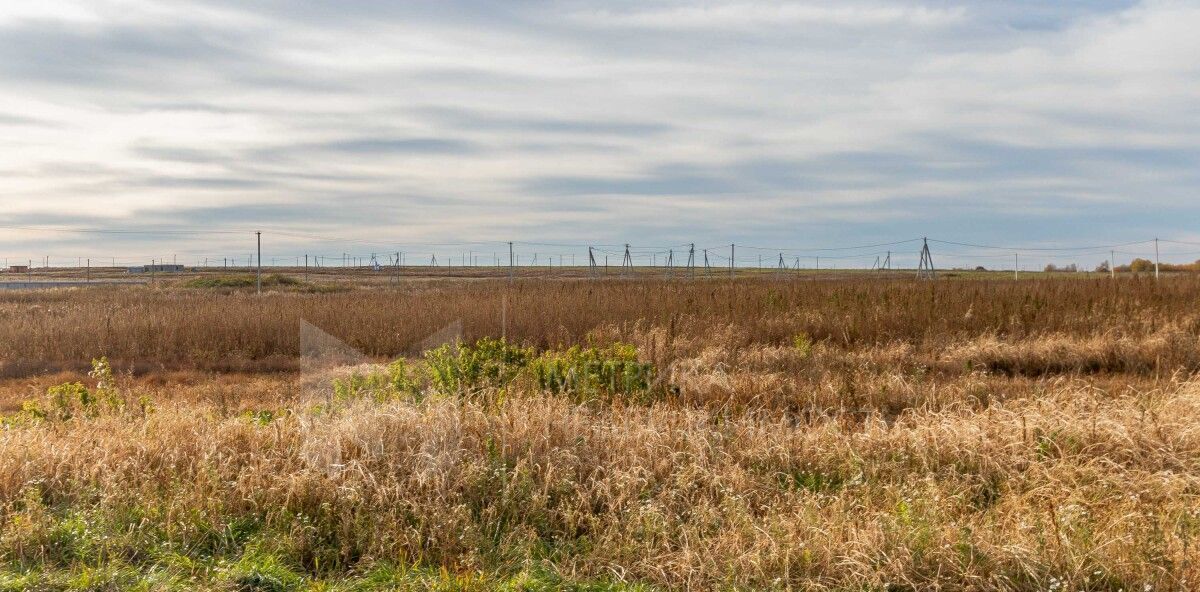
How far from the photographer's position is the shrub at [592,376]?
7.47m

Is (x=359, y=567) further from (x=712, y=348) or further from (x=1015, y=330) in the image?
(x=1015, y=330)

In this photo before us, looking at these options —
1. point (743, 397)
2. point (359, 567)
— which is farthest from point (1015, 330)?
point (359, 567)

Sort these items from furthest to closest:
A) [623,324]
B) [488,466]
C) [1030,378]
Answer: [623,324], [1030,378], [488,466]

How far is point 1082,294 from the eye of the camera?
16047mm

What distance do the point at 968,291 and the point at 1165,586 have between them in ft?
44.6

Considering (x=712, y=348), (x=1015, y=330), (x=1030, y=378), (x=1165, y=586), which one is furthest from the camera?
(x=1015, y=330)

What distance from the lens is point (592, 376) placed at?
7566 mm

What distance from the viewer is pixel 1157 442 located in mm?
6016

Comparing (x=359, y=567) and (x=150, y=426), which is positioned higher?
(x=150, y=426)

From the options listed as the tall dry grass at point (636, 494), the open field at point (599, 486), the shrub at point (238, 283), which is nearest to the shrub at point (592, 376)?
the open field at point (599, 486)

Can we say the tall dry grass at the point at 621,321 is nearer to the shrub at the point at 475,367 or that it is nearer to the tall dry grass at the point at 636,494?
the shrub at the point at 475,367

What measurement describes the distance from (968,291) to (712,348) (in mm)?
7284

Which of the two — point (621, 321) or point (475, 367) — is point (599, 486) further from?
point (621, 321)

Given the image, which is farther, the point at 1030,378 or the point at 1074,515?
the point at 1030,378
